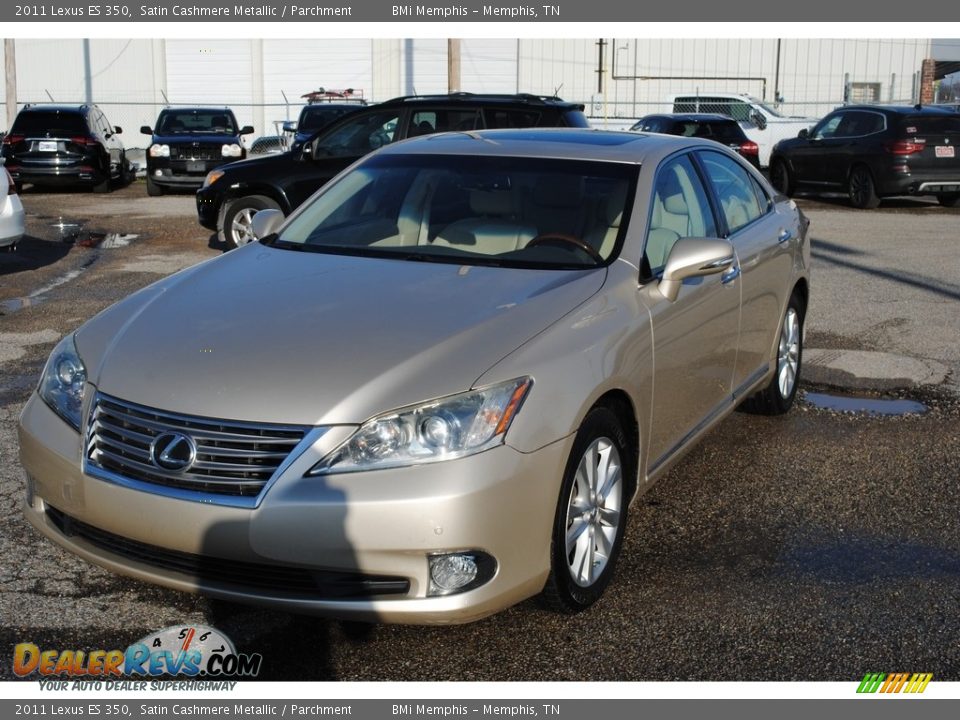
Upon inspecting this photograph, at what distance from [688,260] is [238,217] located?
905 cm

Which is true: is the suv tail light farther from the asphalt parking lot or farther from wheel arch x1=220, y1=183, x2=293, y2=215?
the asphalt parking lot

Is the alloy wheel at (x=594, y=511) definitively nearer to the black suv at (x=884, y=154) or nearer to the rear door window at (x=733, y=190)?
the rear door window at (x=733, y=190)

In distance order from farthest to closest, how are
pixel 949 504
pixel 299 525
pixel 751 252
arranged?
pixel 751 252 → pixel 949 504 → pixel 299 525

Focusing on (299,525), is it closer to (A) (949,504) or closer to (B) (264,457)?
(B) (264,457)

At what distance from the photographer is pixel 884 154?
1911cm

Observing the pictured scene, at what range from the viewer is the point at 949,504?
209 inches

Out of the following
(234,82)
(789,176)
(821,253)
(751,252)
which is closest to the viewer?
(751,252)

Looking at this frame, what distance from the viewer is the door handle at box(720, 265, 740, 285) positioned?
535 centimetres

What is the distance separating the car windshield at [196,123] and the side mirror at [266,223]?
57.1 ft

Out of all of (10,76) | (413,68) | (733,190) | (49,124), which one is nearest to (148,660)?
(733,190)

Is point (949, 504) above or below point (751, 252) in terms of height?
below

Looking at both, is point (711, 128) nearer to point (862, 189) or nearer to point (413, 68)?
point (862, 189)

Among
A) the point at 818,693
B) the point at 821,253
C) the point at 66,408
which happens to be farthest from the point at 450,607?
the point at 821,253

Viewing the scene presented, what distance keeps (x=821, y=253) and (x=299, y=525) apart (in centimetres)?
1125
